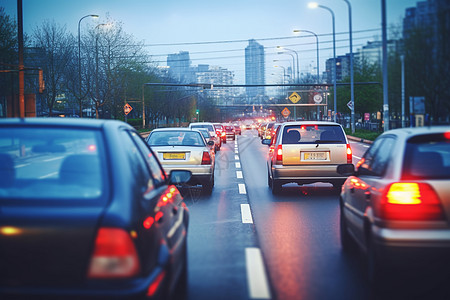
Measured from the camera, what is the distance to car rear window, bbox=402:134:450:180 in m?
4.67

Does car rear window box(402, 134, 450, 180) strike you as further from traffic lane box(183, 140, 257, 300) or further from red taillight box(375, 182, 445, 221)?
traffic lane box(183, 140, 257, 300)

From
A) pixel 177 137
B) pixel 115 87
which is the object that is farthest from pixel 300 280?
pixel 115 87

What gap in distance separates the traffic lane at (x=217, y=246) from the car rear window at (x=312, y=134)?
1667mm

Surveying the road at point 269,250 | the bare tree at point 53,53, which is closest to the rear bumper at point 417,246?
the road at point 269,250

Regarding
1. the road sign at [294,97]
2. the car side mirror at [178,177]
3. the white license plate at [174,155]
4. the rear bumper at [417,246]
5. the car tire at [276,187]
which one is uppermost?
the road sign at [294,97]

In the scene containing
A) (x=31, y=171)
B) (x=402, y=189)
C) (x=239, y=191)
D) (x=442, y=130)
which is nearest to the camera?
(x=31, y=171)

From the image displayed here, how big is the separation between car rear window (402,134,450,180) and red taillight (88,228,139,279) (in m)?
2.75

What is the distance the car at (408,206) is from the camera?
14.5 feet

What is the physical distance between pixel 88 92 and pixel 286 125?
3561 cm

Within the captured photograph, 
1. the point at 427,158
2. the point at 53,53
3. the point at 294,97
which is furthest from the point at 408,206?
the point at 294,97

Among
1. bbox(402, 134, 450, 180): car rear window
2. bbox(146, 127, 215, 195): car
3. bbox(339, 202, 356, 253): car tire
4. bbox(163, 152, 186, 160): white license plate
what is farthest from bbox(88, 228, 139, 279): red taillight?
bbox(163, 152, 186, 160): white license plate

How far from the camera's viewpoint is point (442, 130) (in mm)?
4992

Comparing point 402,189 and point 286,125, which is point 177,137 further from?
point 402,189

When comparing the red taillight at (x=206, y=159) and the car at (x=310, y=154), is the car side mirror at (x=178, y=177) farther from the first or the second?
the red taillight at (x=206, y=159)
